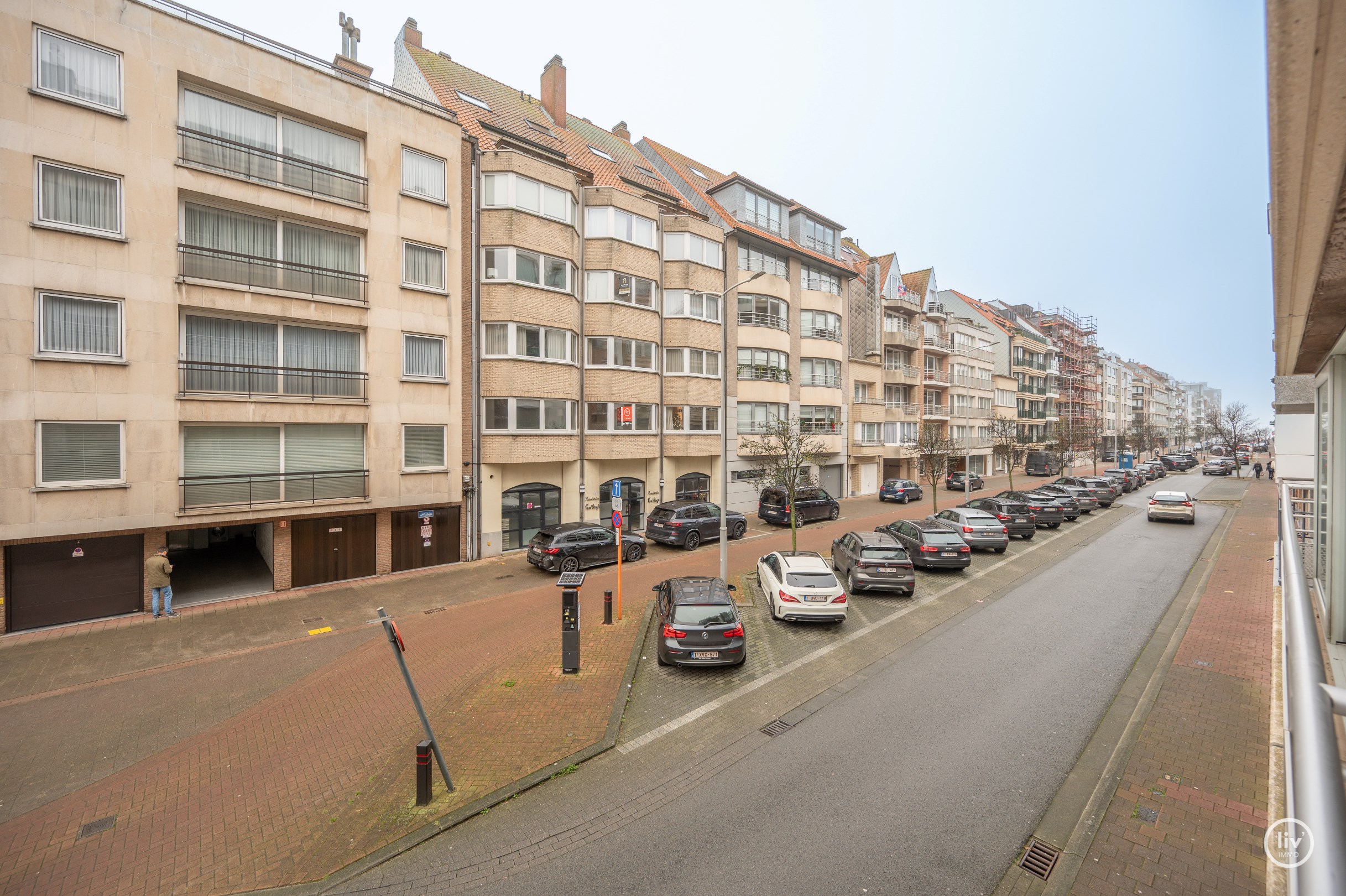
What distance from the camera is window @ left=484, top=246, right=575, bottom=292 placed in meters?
19.9

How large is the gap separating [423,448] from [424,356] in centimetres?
291

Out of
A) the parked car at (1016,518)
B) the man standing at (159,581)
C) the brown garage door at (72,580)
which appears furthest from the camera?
the parked car at (1016,518)

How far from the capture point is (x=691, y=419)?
26312mm

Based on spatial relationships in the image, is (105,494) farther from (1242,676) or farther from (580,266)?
(1242,676)

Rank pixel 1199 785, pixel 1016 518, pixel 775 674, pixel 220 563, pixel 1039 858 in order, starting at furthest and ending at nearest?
pixel 1016 518
pixel 220 563
pixel 775 674
pixel 1199 785
pixel 1039 858

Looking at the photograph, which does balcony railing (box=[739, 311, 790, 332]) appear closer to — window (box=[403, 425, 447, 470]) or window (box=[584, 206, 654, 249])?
window (box=[584, 206, 654, 249])

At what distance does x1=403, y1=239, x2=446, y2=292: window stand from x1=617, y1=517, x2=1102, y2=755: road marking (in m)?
15.3

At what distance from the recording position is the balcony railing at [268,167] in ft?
49.1

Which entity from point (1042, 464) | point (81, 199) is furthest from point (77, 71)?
point (1042, 464)

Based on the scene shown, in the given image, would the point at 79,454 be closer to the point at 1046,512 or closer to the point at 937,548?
the point at 937,548

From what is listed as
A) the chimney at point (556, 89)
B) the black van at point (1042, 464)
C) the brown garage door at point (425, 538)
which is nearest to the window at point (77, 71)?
the brown garage door at point (425, 538)

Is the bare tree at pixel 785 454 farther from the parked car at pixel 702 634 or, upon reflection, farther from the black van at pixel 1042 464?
the black van at pixel 1042 464

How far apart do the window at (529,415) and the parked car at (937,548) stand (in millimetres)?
11986

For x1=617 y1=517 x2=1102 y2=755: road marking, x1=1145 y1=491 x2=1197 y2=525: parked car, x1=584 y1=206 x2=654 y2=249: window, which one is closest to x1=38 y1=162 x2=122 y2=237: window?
x1=584 y1=206 x2=654 y2=249: window
